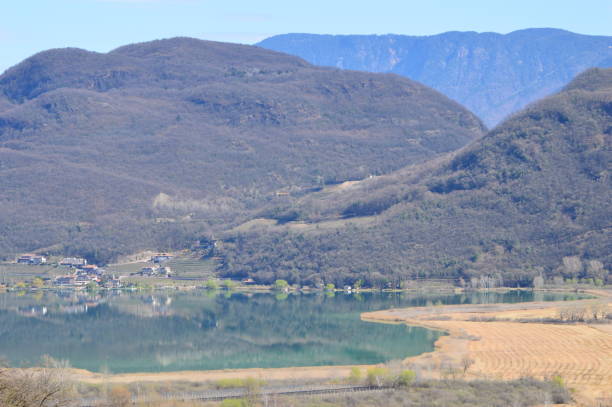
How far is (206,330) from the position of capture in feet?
298

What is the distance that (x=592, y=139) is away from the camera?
148 m

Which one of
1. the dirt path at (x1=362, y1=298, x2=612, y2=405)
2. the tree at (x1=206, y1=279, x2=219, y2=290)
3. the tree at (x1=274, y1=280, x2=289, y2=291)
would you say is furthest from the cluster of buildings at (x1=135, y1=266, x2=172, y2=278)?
the dirt path at (x1=362, y1=298, x2=612, y2=405)

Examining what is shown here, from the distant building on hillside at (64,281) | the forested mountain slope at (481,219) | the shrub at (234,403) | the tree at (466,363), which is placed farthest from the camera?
the distant building on hillside at (64,281)

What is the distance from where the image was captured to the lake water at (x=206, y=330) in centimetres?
7356

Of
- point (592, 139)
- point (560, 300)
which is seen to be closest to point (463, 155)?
point (592, 139)

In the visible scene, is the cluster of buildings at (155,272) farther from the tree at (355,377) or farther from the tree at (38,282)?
the tree at (355,377)

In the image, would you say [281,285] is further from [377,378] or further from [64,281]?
[377,378]

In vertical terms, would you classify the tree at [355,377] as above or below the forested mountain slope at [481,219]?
below

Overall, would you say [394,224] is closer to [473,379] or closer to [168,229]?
[168,229]

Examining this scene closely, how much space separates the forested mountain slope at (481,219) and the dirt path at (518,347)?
104 ft

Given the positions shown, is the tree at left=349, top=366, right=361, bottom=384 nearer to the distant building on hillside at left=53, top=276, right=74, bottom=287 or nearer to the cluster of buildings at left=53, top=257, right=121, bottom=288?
the cluster of buildings at left=53, top=257, right=121, bottom=288

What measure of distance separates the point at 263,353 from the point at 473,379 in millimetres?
22109

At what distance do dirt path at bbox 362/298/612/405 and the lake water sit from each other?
328 centimetres

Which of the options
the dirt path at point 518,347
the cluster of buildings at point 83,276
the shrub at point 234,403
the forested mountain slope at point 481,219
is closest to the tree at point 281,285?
the forested mountain slope at point 481,219
